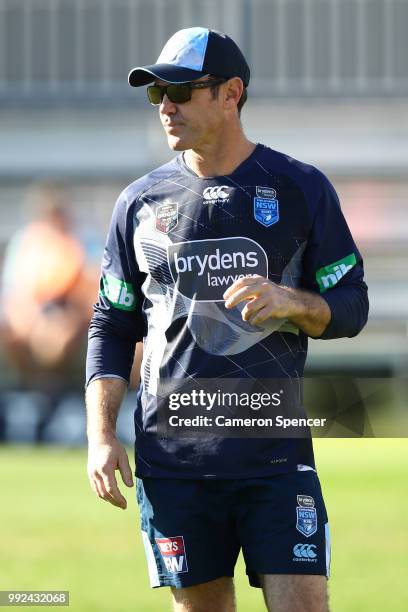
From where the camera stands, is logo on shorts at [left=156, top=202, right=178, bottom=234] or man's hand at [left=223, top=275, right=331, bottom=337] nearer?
man's hand at [left=223, top=275, right=331, bottom=337]

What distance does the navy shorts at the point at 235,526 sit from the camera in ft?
14.5

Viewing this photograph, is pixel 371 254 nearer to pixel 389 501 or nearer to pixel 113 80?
pixel 113 80

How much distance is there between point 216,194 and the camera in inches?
178

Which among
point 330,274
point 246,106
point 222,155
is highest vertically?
point 222,155

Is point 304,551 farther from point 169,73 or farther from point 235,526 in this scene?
point 169,73

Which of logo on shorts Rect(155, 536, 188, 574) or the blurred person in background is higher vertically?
logo on shorts Rect(155, 536, 188, 574)

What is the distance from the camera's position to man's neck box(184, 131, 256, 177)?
457 cm

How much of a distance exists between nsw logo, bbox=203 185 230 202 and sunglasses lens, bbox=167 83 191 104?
0.27 metres

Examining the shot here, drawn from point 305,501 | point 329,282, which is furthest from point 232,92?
point 305,501

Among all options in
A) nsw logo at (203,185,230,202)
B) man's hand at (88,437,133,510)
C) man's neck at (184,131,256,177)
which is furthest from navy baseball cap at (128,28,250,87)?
man's hand at (88,437,133,510)

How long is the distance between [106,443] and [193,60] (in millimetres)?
1146

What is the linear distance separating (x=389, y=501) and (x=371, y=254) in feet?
25.6

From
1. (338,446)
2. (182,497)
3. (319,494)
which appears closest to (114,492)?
(182,497)

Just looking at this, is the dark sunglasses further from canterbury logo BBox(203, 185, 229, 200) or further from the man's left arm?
the man's left arm
